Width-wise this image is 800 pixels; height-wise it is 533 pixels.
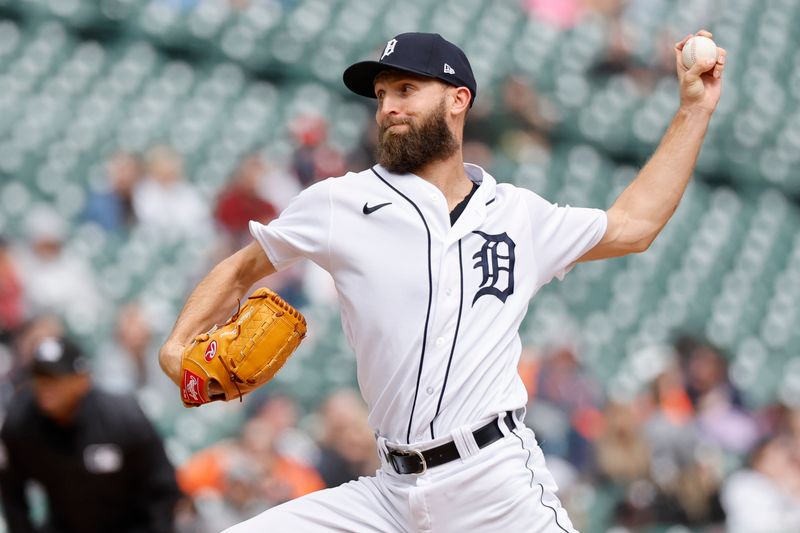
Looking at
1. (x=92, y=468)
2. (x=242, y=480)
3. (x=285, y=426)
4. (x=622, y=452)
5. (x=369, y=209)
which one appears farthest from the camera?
(x=622, y=452)

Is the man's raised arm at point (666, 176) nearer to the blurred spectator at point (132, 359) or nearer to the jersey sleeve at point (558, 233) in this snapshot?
the jersey sleeve at point (558, 233)

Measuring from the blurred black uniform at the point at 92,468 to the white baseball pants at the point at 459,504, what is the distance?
6.13 feet

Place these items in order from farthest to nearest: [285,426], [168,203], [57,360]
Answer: [168,203] → [285,426] → [57,360]

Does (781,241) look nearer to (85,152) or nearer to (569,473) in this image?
(569,473)

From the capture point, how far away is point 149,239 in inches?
303

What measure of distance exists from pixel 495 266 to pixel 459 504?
56cm

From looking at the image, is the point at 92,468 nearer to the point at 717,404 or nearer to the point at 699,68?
the point at 699,68

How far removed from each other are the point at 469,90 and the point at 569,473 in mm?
4069

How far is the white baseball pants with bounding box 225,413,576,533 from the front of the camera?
2936 mm

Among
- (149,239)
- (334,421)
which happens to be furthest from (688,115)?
(149,239)

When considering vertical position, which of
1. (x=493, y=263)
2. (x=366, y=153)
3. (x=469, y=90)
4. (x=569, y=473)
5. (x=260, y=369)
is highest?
(x=469, y=90)

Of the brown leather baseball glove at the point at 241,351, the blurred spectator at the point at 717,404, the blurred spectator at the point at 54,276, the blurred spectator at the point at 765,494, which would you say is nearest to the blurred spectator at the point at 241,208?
the blurred spectator at the point at 54,276

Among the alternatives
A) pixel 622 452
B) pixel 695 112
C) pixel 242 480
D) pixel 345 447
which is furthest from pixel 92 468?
pixel 622 452

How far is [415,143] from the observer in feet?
10.3
